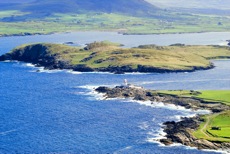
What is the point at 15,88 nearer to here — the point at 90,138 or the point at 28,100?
the point at 28,100

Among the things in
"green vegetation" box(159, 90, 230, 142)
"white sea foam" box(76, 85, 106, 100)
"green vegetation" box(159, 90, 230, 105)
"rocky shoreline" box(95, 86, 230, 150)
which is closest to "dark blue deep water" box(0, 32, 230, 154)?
"white sea foam" box(76, 85, 106, 100)

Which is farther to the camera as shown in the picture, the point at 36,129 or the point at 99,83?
the point at 99,83

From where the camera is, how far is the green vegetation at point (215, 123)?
125306 mm

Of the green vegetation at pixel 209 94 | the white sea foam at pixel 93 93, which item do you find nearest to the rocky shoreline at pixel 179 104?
the white sea foam at pixel 93 93

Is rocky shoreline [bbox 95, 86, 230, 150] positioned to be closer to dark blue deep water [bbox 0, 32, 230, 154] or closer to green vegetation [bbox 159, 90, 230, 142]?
green vegetation [bbox 159, 90, 230, 142]

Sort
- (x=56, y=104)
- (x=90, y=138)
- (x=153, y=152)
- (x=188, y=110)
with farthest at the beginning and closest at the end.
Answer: (x=56, y=104)
(x=188, y=110)
(x=90, y=138)
(x=153, y=152)

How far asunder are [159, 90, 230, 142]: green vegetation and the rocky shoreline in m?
1.79

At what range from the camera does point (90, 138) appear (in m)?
128

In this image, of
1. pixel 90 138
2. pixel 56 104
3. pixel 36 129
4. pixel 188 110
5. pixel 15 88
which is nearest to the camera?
pixel 90 138

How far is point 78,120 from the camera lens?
470 ft

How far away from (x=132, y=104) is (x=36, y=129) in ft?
112

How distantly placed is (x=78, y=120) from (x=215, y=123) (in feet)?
112

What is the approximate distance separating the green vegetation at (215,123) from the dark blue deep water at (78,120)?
8.05 m

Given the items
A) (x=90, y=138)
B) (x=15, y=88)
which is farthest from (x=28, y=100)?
(x=90, y=138)
